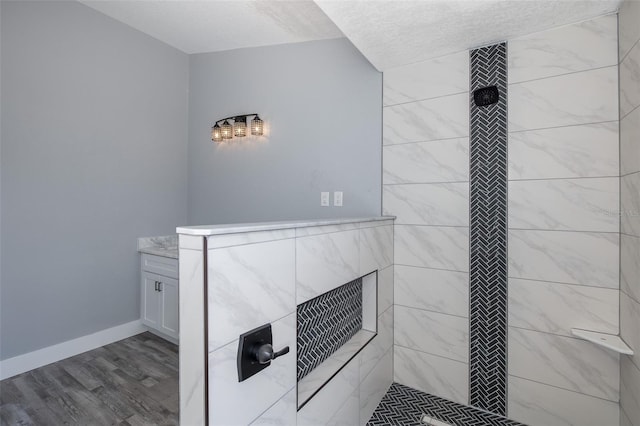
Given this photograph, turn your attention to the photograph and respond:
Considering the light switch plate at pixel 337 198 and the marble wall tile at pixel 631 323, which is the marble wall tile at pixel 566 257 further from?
the light switch plate at pixel 337 198

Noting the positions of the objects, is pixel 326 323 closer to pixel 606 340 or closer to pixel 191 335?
pixel 191 335

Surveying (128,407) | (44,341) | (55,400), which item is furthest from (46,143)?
(128,407)

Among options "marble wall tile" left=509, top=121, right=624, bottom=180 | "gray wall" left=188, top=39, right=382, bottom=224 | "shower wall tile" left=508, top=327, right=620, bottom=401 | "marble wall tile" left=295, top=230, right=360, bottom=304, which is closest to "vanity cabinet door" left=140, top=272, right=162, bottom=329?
"gray wall" left=188, top=39, right=382, bottom=224

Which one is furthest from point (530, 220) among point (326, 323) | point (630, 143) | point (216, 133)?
point (216, 133)

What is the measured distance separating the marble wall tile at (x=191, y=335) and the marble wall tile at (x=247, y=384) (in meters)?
0.04

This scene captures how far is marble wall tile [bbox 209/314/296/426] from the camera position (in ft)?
3.04

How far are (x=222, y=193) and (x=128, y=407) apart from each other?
6.27 ft

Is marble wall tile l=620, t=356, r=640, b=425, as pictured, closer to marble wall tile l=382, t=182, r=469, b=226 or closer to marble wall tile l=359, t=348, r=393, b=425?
marble wall tile l=382, t=182, r=469, b=226

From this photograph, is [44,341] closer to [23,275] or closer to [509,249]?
[23,275]

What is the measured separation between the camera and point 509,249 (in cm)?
187

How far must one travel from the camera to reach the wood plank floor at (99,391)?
1778 millimetres

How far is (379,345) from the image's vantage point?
2.02m

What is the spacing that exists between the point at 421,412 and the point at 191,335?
5.57 ft

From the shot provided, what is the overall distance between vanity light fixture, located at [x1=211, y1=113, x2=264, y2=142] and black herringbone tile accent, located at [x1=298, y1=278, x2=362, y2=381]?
5.63ft
